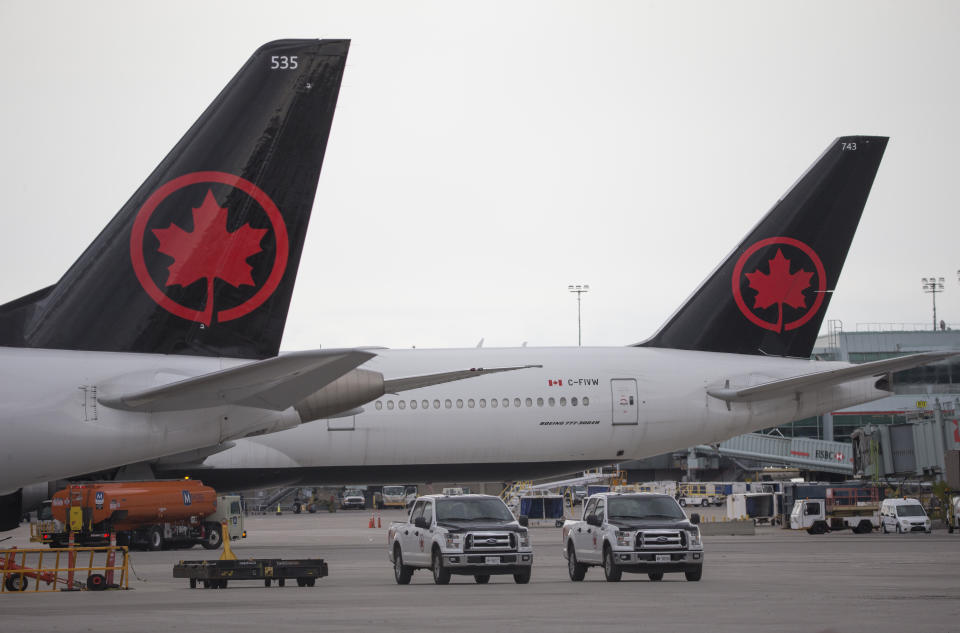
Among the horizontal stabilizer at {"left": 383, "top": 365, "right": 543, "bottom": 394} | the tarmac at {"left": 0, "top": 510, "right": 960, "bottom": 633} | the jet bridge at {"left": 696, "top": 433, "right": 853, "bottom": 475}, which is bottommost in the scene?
the tarmac at {"left": 0, "top": 510, "right": 960, "bottom": 633}

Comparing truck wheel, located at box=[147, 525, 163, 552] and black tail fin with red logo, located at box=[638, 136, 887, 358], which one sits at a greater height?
black tail fin with red logo, located at box=[638, 136, 887, 358]

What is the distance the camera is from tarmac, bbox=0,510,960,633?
48.6 ft

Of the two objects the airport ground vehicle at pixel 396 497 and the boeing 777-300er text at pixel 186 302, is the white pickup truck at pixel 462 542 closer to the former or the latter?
the boeing 777-300er text at pixel 186 302

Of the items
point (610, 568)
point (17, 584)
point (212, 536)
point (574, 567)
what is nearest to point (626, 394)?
point (574, 567)

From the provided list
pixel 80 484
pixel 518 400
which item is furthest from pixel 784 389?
pixel 80 484

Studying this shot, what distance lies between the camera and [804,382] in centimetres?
3266

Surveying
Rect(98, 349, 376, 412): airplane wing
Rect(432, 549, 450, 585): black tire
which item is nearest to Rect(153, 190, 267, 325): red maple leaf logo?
Rect(98, 349, 376, 412): airplane wing

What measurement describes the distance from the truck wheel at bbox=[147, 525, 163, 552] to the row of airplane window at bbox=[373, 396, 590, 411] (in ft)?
24.7

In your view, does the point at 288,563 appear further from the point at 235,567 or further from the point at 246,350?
the point at 246,350

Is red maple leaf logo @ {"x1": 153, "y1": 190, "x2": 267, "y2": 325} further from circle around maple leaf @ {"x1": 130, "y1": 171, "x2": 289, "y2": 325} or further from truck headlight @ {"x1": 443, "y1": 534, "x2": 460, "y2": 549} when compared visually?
truck headlight @ {"x1": 443, "y1": 534, "x2": 460, "y2": 549}

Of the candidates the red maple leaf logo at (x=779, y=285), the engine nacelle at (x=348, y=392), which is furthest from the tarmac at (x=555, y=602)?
the red maple leaf logo at (x=779, y=285)

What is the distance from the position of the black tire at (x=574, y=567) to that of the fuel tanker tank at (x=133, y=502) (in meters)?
11.9

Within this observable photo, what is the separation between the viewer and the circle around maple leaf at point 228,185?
14602 mm

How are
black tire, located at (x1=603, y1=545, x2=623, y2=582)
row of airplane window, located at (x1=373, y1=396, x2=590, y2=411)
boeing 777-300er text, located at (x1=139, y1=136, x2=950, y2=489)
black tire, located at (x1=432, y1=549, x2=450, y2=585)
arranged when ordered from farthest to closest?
row of airplane window, located at (x1=373, y1=396, x2=590, y2=411) < boeing 777-300er text, located at (x1=139, y1=136, x2=950, y2=489) < black tire, located at (x1=432, y1=549, x2=450, y2=585) < black tire, located at (x1=603, y1=545, x2=623, y2=582)
